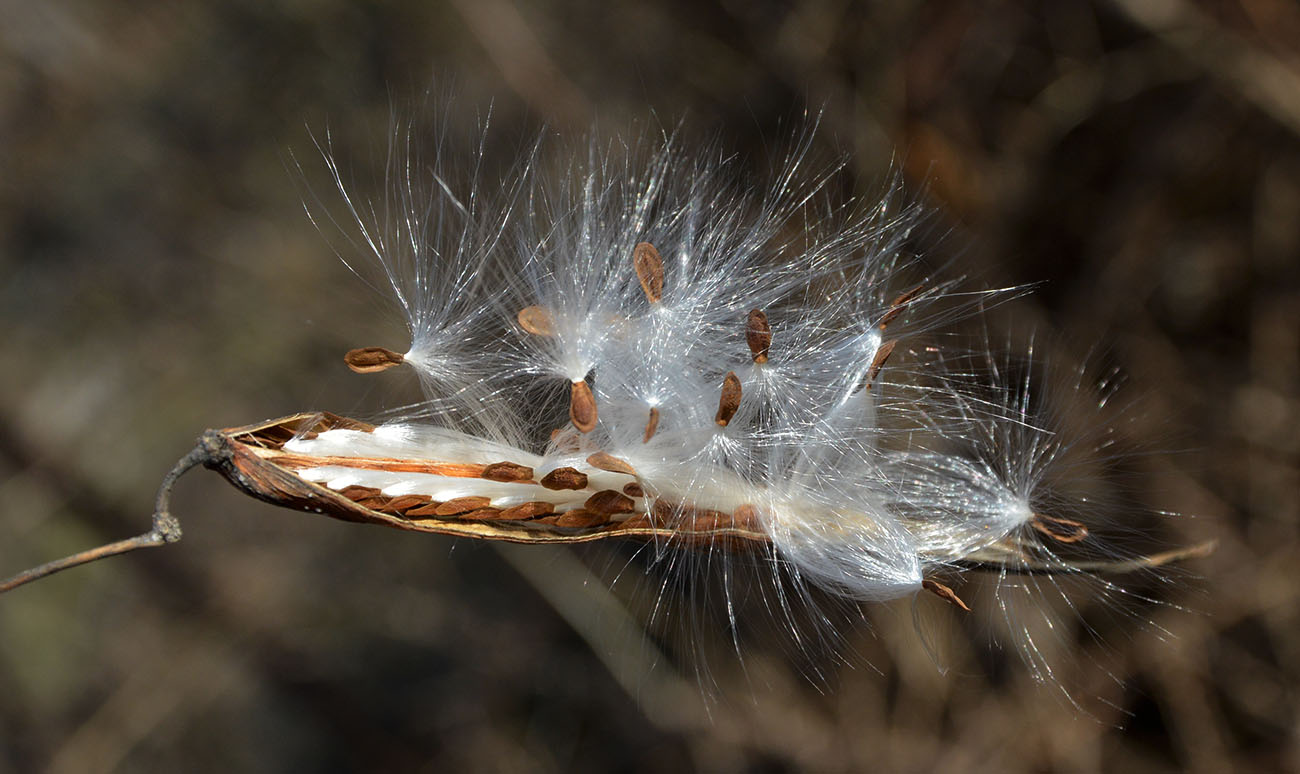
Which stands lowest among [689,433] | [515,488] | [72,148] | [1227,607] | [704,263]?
[515,488]

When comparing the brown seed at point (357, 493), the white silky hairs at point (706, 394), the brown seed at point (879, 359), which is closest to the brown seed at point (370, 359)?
the white silky hairs at point (706, 394)

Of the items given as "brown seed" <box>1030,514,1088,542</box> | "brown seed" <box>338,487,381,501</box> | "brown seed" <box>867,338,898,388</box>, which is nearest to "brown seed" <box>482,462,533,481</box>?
"brown seed" <box>338,487,381,501</box>

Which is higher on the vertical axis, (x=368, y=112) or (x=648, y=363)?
(x=368, y=112)

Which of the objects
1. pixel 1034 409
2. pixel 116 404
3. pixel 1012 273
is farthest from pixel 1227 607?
pixel 116 404

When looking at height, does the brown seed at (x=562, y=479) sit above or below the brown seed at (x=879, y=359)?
below

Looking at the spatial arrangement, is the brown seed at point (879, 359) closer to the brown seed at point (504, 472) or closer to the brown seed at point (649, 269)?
the brown seed at point (649, 269)

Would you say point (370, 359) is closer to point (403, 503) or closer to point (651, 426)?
point (403, 503)

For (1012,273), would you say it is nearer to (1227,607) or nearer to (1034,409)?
(1034,409)
